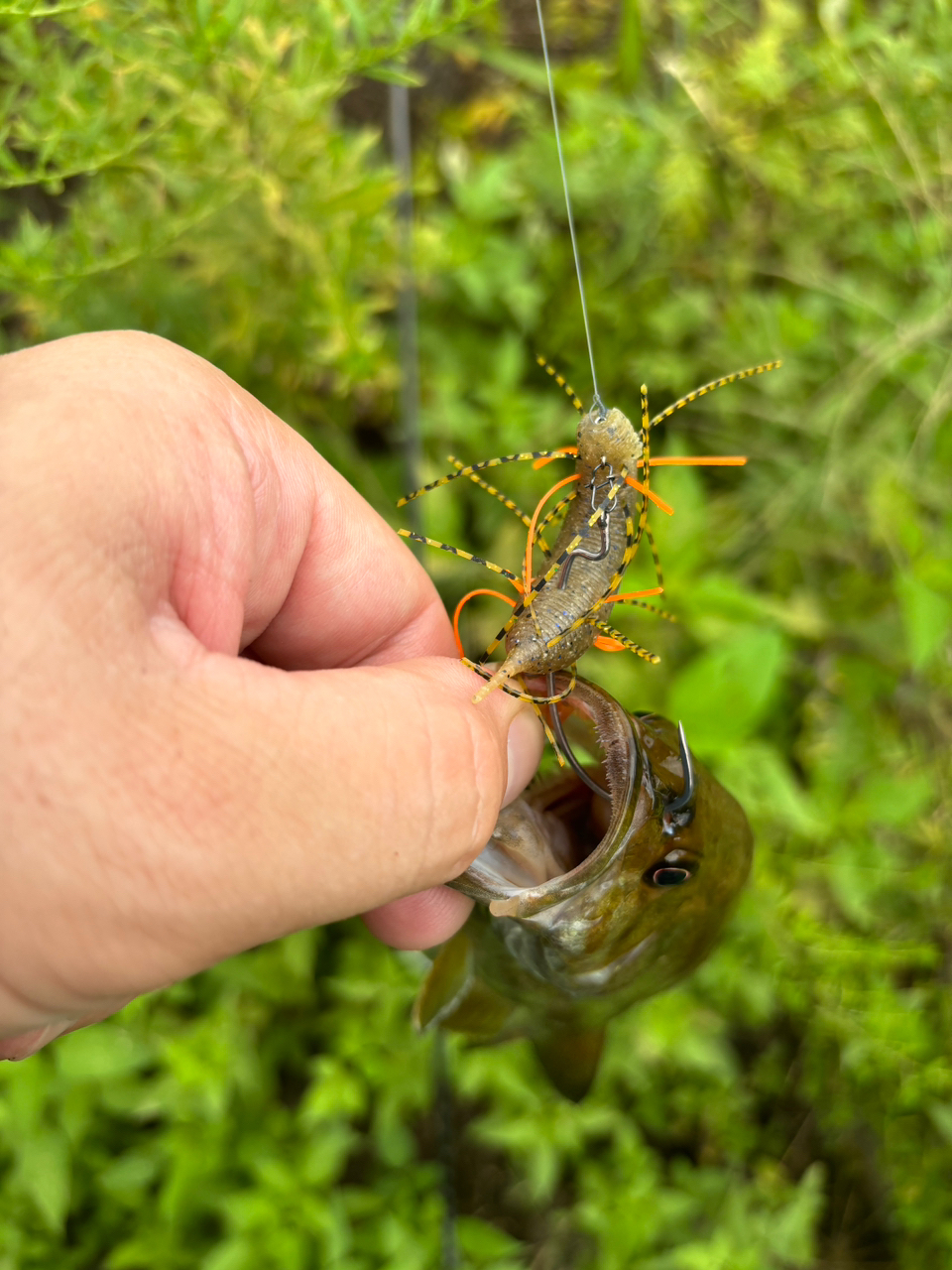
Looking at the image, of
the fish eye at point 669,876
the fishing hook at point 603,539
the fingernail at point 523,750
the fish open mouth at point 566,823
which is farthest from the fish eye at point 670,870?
the fishing hook at point 603,539

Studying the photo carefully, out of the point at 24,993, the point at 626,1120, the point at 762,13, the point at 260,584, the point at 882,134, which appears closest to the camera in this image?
the point at 24,993

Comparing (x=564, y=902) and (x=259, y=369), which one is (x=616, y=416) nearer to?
(x=564, y=902)

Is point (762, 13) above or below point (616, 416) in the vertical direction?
above

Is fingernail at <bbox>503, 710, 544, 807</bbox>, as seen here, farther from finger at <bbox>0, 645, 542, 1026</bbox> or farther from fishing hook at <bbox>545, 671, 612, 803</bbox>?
finger at <bbox>0, 645, 542, 1026</bbox>

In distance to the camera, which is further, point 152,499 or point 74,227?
point 74,227

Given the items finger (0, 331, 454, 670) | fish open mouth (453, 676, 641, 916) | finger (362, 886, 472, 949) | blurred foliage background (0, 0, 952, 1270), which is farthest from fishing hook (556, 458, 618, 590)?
blurred foliage background (0, 0, 952, 1270)

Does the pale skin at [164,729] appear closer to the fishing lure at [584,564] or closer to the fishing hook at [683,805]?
the fishing lure at [584,564]

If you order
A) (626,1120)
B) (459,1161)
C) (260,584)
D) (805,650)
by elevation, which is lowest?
(459,1161)

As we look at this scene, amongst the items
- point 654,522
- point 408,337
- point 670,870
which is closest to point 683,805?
point 670,870

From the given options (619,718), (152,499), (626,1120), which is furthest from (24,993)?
(626,1120)
